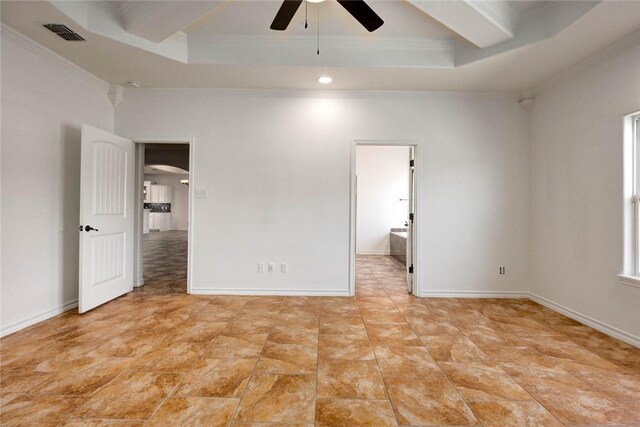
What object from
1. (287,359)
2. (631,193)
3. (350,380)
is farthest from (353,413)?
(631,193)

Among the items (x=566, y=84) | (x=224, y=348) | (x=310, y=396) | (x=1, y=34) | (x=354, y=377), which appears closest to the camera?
(x=310, y=396)

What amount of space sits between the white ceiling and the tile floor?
270 centimetres

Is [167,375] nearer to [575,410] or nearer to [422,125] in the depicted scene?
[575,410]

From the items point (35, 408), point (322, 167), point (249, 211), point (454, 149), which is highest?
point (454, 149)

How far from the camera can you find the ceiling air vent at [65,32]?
8.36 ft

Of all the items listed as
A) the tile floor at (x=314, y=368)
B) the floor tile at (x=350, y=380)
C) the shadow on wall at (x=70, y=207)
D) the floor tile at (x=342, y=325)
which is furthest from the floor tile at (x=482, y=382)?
the shadow on wall at (x=70, y=207)

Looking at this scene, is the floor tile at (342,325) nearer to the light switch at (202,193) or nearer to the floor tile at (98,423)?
the floor tile at (98,423)

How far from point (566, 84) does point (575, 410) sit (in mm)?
3282

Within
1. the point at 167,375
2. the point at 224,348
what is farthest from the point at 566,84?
the point at 167,375

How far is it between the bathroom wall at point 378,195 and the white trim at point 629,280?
4.82 metres

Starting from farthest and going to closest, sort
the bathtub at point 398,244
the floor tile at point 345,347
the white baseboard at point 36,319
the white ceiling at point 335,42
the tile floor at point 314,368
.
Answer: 1. the bathtub at point 398,244
2. the white baseboard at point 36,319
3. the white ceiling at point 335,42
4. the floor tile at point 345,347
5. the tile floor at point 314,368

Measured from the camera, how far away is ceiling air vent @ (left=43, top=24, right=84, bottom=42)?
255 centimetres

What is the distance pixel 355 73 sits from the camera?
10.9 ft

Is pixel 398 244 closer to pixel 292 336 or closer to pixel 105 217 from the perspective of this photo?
pixel 292 336
